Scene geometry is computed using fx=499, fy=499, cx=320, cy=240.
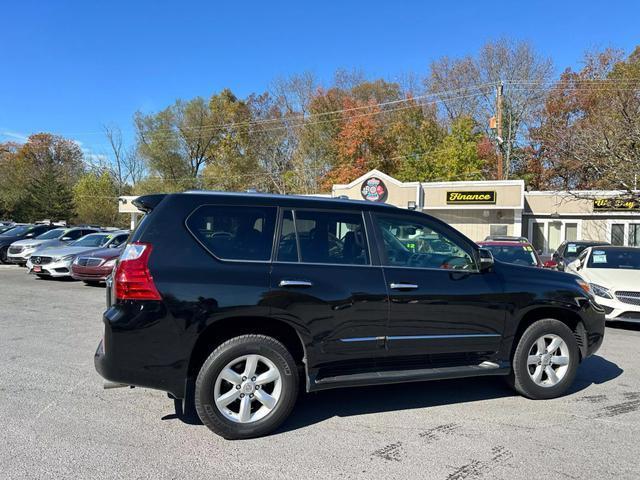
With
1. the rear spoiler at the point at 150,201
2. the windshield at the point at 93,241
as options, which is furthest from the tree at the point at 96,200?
the rear spoiler at the point at 150,201

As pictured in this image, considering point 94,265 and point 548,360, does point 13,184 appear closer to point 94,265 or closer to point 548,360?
point 94,265

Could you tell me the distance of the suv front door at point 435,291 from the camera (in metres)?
4.30

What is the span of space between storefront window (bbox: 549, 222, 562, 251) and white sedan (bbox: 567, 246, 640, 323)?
1730 centimetres

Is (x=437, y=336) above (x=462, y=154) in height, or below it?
below

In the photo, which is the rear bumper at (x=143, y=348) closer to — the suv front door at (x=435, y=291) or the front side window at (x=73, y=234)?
the suv front door at (x=435, y=291)

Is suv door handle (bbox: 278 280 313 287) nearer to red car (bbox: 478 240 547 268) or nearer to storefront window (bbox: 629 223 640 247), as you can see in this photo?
red car (bbox: 478 240 547 268)

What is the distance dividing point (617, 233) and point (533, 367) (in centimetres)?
2458

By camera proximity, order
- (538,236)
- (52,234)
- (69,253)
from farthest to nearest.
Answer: (538,236)
(52,234)
(69,253)

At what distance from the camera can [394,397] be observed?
4.95 metres

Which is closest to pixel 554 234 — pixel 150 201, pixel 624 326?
pixel 624 326

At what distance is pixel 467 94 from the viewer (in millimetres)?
38656

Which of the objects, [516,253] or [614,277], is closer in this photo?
[614,277]

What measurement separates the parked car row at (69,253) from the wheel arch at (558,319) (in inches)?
423

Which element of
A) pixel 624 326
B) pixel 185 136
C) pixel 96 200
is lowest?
pixel 624 326
